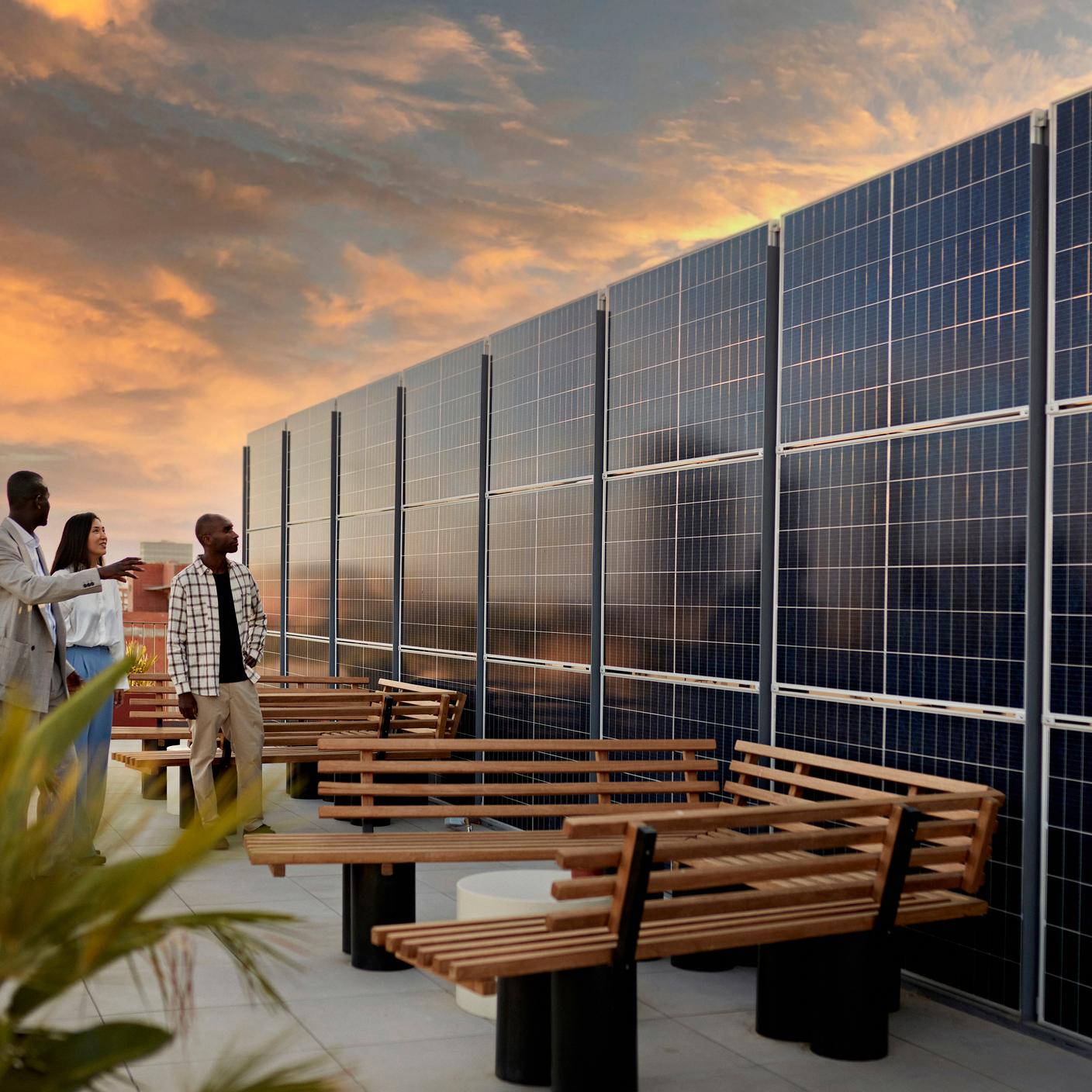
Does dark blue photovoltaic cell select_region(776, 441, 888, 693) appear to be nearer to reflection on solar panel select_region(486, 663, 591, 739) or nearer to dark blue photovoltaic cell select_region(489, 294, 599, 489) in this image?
reflection on solar panel select_region(486, 663, 591, 739)

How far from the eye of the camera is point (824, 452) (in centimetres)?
663

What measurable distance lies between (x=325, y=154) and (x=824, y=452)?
12328 millimetres

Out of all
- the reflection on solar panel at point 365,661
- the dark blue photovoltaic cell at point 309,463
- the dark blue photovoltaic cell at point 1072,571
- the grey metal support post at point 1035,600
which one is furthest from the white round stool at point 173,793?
the dark blue photovoltaic cell at point 1072,571

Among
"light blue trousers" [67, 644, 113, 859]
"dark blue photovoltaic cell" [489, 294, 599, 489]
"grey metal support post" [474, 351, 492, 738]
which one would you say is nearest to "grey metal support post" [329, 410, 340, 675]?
"grey metal support post" [474, 351, 492, 738]

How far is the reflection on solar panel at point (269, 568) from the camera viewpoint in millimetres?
16531

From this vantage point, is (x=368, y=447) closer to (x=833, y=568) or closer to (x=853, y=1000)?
(x=833, y=568)

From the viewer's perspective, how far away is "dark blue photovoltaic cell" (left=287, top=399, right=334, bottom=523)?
1475 cm

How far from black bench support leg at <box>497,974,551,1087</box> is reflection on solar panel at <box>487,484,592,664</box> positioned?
4.17 meters

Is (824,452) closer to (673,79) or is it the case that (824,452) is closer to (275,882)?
(275,882)

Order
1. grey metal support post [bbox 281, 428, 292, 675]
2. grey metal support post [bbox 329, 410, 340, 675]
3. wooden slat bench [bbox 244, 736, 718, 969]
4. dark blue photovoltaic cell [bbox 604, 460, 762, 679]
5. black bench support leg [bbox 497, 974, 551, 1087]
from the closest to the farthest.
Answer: black bench support leg [bbox 497, 974, 551, 1087] < wooden slat bench [bbox 244, 736, 718, 969] < dark blue photovoltaic cell [bbox 604, 460, 762, 679] < grey metal support post [bbox 329, 410, 340, 675] < grey metal support post [bbox 281, 428, 292, 675]

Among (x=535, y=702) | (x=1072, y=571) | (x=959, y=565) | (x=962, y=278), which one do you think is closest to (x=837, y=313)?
(x=962, y=278)

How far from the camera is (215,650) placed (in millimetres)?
8734

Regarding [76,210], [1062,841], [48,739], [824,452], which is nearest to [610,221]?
[76,210]

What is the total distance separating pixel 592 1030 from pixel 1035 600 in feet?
8.16
